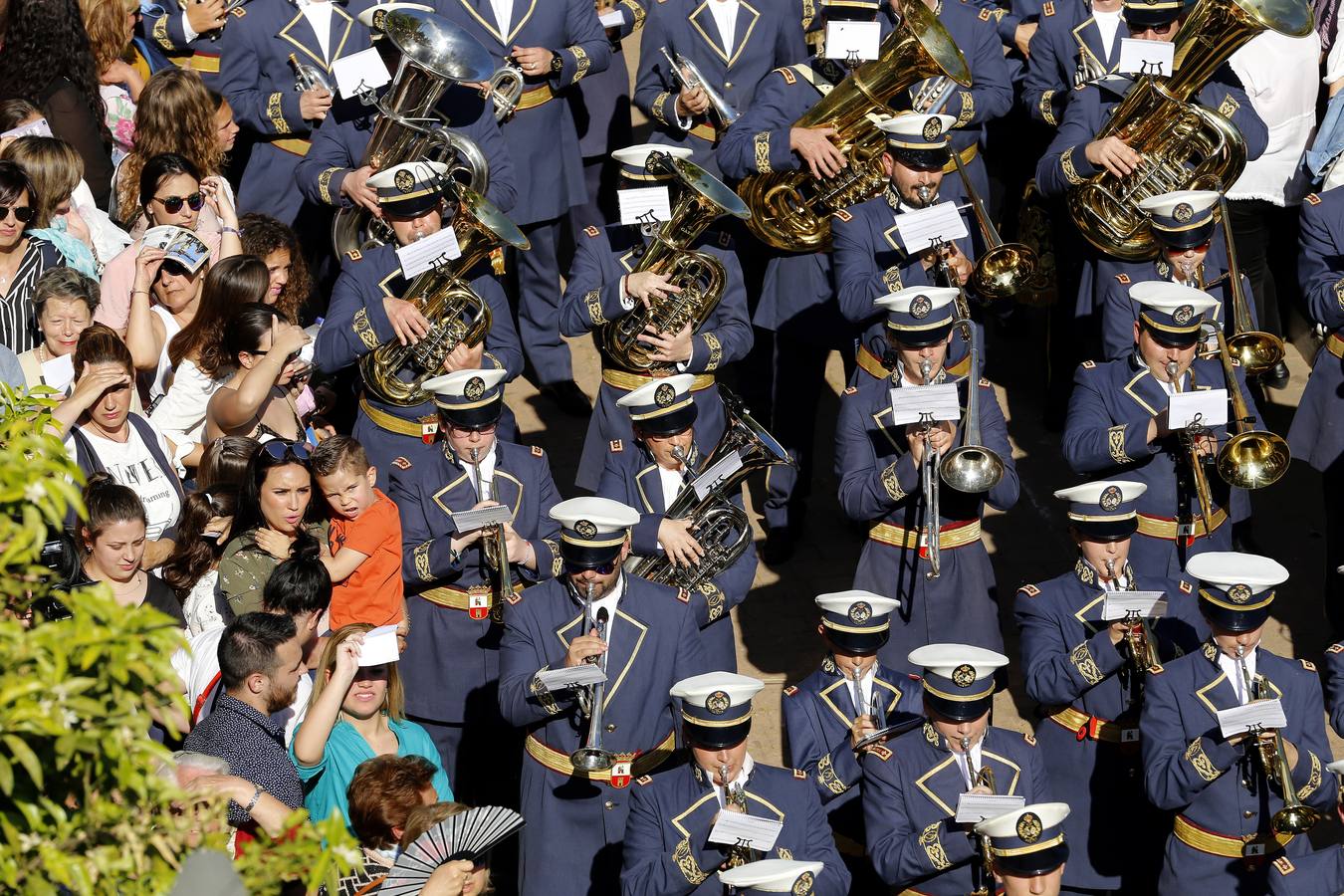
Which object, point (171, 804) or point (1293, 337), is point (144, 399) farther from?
point (1293, 337)

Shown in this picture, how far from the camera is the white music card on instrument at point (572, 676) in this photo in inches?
246

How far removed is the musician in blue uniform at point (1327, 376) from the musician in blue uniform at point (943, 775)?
2900 mm

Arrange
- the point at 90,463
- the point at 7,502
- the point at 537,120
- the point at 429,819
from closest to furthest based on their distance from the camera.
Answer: the point at 7,502 → the point at 429,819 → the point at 90,463 → the point at 537,120

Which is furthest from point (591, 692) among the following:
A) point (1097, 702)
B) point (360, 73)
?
point (360, 73)

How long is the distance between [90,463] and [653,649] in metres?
2.48

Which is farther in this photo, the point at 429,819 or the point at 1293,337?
the point at 1293,337

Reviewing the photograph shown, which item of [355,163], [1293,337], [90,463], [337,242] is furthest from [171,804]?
[1293,337]

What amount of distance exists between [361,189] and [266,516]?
2.20 m

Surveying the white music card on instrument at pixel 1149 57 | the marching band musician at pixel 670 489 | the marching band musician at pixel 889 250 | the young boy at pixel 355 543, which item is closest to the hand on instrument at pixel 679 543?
the marching band musician at pixel 670 489

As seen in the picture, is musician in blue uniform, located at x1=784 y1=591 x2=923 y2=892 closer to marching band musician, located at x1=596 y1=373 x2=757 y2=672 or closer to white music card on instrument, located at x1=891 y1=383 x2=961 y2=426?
marching band musician, located at x1=596 y1=373 x2=757 y2=672

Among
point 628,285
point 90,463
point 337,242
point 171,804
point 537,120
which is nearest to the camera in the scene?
point 171,804

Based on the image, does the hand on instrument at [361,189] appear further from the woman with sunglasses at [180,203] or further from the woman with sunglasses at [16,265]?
the woman with sunglasses at [16,265]

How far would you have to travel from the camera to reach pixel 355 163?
928cm

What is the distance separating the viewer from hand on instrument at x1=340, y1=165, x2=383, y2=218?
8570 millimetres
